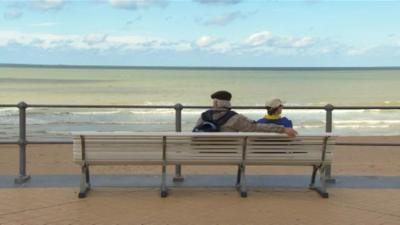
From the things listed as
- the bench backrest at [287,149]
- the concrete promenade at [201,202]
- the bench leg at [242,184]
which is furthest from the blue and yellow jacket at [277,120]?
the concrete promenade at [201,202]

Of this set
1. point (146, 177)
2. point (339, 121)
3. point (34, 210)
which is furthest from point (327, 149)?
point (339, 121)

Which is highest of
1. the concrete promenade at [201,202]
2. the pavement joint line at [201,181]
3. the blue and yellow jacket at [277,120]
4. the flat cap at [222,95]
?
the flat cap at [222,95]

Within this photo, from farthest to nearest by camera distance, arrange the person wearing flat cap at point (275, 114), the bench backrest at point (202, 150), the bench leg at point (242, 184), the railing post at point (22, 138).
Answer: the railing post at point (22, 138)
the person wearing flat cap at point (275, 114)
the bench leg at point (242, 184)
the bench backrest at point (202, 150)

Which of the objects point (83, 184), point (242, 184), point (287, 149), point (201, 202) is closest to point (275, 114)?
point (287, 149)

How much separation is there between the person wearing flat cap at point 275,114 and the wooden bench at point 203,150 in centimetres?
39

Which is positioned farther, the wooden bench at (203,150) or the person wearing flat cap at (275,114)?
the person wearing flat cap at (275,114)

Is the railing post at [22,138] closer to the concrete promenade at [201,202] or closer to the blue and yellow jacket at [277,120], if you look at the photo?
the concrete promenade at [201,202]

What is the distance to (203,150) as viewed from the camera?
688cm

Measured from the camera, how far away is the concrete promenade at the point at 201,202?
20.0 feet

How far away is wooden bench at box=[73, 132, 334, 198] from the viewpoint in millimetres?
6832

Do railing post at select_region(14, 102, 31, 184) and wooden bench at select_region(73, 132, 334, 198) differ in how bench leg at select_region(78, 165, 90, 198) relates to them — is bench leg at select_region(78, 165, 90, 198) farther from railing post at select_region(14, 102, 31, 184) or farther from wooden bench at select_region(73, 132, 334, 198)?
railing post at select_region(14, 102, 31, 184)

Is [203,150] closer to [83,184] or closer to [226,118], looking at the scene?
[226,118]

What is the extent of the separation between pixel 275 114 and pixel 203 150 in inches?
40.3

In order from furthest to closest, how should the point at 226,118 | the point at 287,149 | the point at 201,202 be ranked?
the point at 226,118 → the point at 287,149 → the point at 201,202
